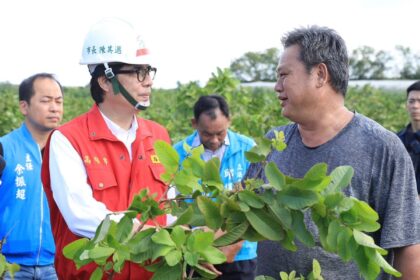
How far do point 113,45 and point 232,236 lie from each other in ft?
5.28

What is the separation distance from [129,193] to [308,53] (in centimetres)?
91

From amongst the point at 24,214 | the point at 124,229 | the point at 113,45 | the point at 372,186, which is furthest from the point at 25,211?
the point at 124,229

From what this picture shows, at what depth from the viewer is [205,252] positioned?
177 cm

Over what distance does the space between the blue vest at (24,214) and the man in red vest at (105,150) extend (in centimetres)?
126

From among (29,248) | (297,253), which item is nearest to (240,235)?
(297,253)

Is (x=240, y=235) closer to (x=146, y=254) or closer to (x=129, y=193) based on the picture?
(x=146, y=254)

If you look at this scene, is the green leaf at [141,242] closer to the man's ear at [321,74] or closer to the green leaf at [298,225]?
the green leaf at [298,225]

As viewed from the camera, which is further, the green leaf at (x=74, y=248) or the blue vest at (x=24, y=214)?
the blue vest at (x=24, y=214)

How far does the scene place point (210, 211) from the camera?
184 cm

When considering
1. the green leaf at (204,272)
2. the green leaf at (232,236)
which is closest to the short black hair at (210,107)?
the green leaf at (204,272)

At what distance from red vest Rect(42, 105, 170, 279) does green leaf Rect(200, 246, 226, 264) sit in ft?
3.68

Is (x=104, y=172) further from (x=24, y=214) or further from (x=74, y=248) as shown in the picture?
(x=24, y=214)

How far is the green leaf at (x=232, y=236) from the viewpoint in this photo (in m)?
1.85

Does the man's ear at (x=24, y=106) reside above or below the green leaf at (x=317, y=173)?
below
